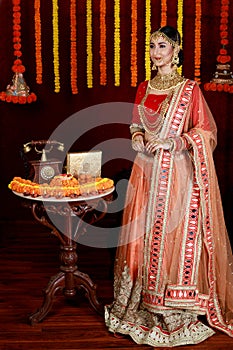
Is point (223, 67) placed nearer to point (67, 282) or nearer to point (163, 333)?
point (67, 282)

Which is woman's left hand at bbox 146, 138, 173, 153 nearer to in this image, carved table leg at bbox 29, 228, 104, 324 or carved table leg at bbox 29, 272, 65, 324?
carved table leg at bbox 29, 228, 104, 324

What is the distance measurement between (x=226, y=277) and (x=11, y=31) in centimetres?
290

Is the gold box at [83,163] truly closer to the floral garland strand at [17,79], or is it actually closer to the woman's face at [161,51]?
the woman's face at [161,51]

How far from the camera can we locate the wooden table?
3861 millimetres

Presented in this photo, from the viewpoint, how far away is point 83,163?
4016mm

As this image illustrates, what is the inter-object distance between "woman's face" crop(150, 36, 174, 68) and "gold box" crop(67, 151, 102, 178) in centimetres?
64

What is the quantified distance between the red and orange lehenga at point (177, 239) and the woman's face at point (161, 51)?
6.9 inches

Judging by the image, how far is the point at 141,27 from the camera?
5738mm

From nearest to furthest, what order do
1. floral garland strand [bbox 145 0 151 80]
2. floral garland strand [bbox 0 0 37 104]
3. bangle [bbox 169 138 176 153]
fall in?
1. bangle [bbox 169 138 176 153]
2. floral garland strand [bbox 0 0 37 104]
3. floral garland strand [bbox 145 0 151 80]

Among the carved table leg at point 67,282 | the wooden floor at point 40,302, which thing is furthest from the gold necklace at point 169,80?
the wooden floor at point 40,302

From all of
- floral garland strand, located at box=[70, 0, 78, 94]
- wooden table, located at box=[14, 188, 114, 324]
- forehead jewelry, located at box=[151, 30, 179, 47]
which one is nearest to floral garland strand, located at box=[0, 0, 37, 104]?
floral garland strand, located at box=[70, 0, 78, 94]

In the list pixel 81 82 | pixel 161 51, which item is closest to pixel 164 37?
pixel 161 51

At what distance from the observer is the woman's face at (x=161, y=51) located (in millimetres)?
3869

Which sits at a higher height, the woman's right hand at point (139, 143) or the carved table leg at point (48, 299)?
the woman's right hand at point (139, 143)
